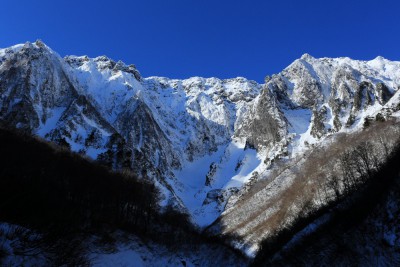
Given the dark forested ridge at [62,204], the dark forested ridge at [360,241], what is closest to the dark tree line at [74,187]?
the dark forested ridge at [62,204]

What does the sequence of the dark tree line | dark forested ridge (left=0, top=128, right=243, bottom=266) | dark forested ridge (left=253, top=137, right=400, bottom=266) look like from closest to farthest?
dark forested ridge (left=0, top=128, right=243, bottom=266), dark forested ridge (left=253, top=137, right=400, bottom=266), the dark tree line

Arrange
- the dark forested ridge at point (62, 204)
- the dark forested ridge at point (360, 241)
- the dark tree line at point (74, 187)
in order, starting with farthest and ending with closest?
the dark tree line at point (74, 187) < the dark forested ridge at point (360, 241) < the dark forested ridge at point (62, 204)

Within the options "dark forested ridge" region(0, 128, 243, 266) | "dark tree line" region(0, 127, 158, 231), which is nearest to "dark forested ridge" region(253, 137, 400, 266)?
"dark forested ridge" region(0, 128, 243, 266)

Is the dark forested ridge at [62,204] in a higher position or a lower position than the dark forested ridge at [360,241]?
higher

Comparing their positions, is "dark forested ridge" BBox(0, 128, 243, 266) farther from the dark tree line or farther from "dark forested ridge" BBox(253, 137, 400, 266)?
"dark forested ridge" BBox(253, 137, 400, 266)

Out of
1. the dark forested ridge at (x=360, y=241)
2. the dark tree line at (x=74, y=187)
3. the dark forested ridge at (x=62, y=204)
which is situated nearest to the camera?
the dark forested ridge at (x=62, y=204)

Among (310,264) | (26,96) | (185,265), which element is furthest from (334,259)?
(26,96)

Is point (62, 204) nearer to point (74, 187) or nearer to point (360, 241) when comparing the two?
point (74, 187)

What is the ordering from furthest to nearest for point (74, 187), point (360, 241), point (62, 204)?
1. point (74, 187)
2. point (62, 204)
3. point (360, 241)

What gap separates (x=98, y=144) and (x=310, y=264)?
11844 cm

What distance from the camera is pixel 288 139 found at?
17238 centimetres

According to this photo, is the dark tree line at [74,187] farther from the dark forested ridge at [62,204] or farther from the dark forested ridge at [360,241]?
the dark forested ridge at [360,241]

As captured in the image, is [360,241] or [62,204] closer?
[360,241]

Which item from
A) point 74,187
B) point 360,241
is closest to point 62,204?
point 74,187
